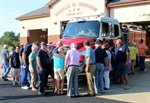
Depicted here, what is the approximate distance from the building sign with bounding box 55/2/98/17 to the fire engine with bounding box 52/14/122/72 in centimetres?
945

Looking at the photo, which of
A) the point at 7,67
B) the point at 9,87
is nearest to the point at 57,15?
the point at 7,67

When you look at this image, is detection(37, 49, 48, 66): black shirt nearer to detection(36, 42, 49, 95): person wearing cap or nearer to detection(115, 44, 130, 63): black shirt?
detection(36, 42, 49, 95): person wearing cap

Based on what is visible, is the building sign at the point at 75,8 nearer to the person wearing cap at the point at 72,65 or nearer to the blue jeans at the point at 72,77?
the person wearing cap at the point at 72,65

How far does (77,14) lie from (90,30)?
1182 cm

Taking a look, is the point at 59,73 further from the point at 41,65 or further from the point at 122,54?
the point at 122,54

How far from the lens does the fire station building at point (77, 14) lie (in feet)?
57.9

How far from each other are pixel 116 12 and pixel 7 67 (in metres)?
11.2

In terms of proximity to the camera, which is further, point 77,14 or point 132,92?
point 77,14

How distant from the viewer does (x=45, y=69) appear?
329 inches

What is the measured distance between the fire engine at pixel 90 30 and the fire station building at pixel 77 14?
2105 millimetres

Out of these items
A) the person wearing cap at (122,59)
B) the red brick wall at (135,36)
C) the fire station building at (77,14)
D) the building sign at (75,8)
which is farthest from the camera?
the building sign at (75,8)

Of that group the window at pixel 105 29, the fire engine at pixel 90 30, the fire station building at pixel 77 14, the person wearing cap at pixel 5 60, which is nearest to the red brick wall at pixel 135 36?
the fire station building at pixel 77 14

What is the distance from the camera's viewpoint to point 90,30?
9969 millimetres

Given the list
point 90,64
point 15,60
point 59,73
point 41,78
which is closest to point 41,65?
point 41,78
